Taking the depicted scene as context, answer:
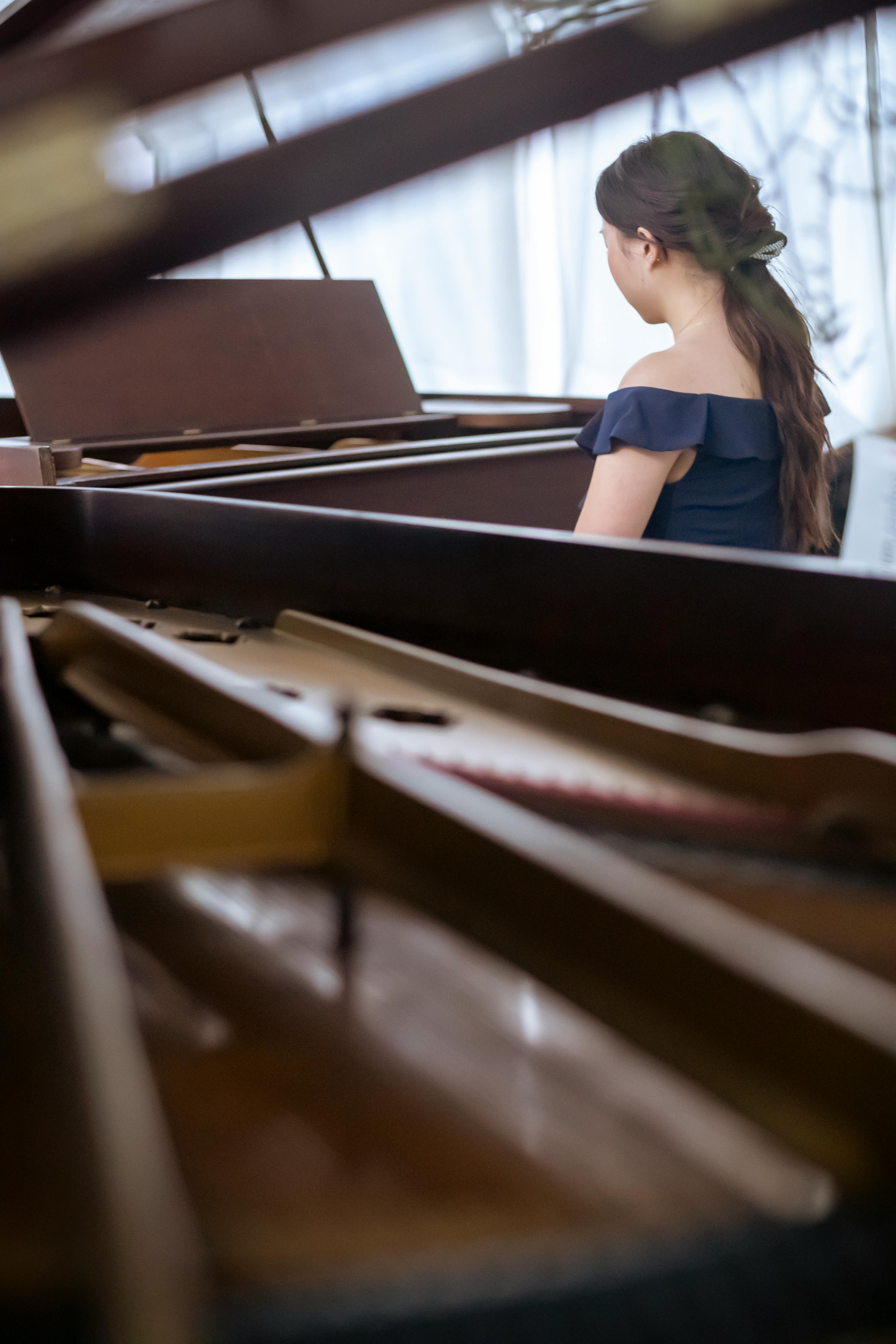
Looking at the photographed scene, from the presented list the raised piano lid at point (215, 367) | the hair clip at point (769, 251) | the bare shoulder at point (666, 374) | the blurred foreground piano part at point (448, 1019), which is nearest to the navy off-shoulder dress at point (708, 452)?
the bare shoulder at point (666, 374)

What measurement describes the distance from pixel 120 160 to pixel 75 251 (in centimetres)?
195

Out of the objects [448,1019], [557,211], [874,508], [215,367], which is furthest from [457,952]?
[557,211]

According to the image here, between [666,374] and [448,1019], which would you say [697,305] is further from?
[448,1019]

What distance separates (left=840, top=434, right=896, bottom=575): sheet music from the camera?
5.07ft

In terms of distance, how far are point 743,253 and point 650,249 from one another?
16cm

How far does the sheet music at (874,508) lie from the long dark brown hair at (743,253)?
40 cm

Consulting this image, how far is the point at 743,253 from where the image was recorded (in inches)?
77.0

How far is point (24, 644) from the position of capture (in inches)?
47.9

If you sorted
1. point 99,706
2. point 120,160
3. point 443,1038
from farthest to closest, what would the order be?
point 120,160, point 99,706, point 443,1038

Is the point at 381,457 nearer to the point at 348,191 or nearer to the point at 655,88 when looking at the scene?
the point at 348,191

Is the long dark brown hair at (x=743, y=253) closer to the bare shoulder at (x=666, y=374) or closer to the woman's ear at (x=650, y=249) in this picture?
the woman's ear at (x=650, y=249)

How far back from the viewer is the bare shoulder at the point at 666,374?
6.23 feet

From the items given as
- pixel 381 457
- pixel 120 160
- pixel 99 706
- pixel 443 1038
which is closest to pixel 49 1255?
pixel 443 1038

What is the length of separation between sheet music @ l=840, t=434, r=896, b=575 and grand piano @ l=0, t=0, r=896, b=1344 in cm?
52
